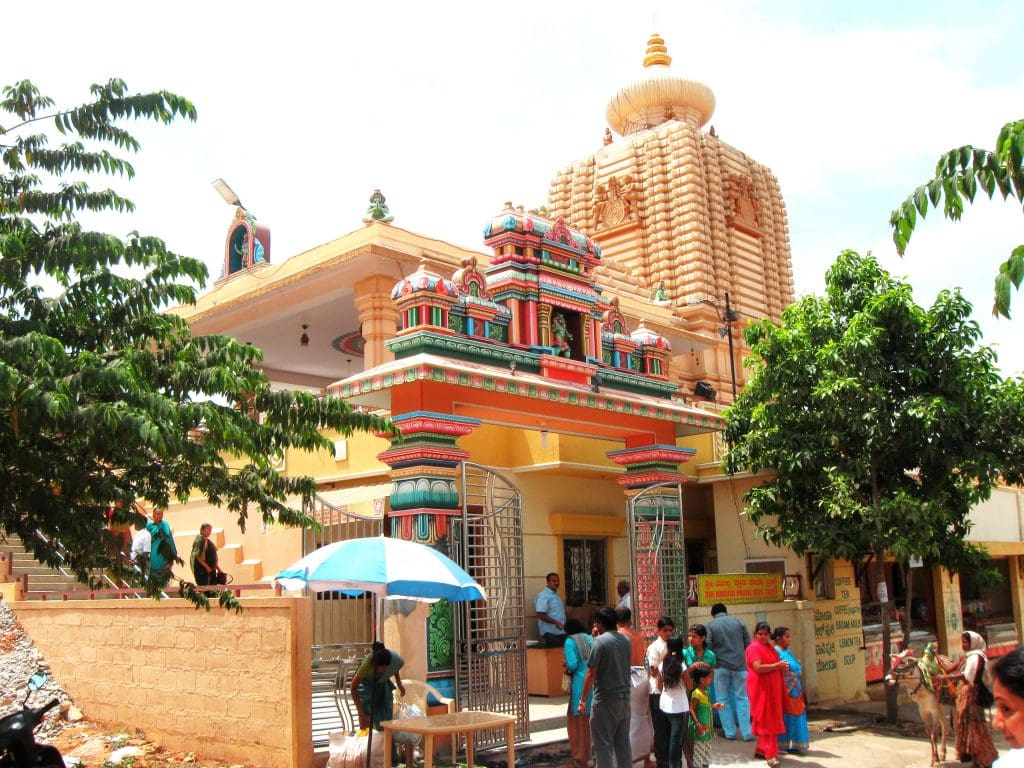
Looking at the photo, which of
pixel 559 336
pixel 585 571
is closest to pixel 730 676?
pixel 559 336

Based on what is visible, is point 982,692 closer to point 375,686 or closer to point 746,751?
point 746,751

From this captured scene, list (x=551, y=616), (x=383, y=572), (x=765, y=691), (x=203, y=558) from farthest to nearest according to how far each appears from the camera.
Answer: (x=551, y=616)
(x=203, y=558)
(x=765, y=691)
(x=383, y=572)

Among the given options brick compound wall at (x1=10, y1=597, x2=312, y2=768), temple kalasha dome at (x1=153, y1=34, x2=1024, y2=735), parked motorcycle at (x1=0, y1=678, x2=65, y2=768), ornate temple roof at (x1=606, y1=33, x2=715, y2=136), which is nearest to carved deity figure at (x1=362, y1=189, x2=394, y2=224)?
temple kalasha dome at (x1=153, y1=34, x2=1024, y2=735)

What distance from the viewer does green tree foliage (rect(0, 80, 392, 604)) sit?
6.72 metres

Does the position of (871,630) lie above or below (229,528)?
below

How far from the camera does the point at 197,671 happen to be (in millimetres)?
10016

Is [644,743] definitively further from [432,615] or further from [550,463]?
[550,463]

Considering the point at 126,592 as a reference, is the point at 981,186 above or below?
above

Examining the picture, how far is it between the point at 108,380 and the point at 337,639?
5.56 m

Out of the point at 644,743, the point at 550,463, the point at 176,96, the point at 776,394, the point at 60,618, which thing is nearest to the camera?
the point at 176,96

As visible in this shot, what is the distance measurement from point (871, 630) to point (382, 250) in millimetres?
10180

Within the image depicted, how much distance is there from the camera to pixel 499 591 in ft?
36.8

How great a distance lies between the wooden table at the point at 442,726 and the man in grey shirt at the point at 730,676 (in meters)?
4.40

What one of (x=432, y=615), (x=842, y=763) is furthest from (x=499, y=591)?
(x=842, y=763)
